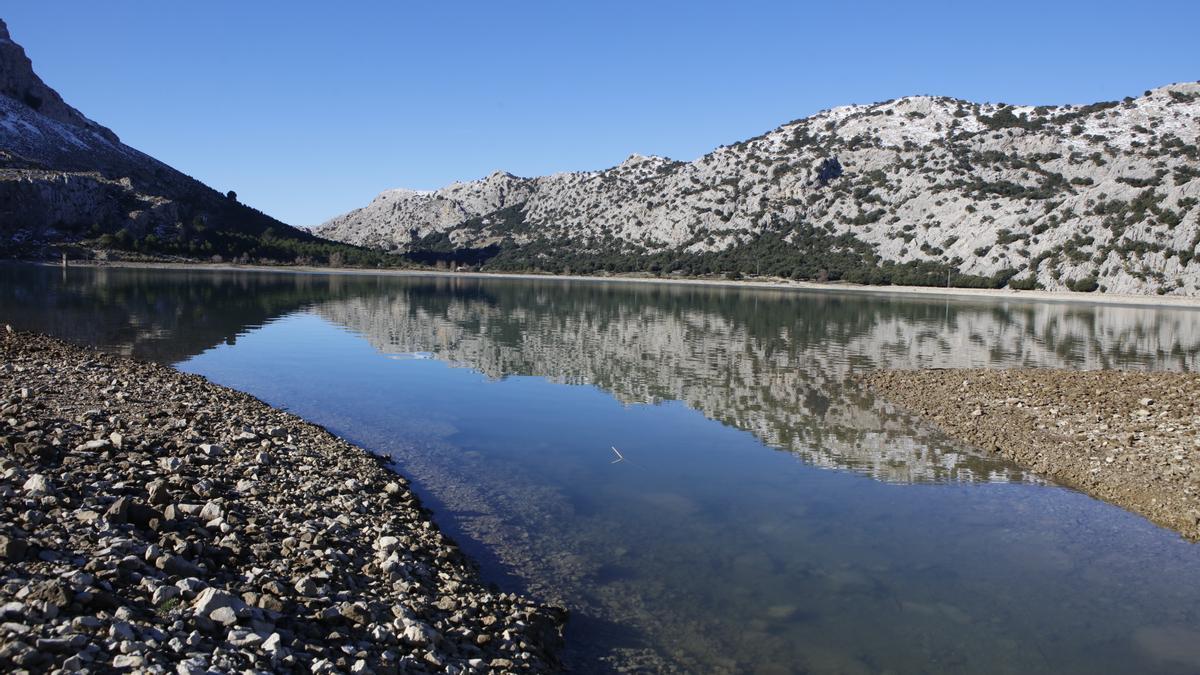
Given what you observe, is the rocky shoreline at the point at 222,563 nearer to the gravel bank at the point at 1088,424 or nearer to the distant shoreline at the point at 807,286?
the gravel bank at the point at 1088,424

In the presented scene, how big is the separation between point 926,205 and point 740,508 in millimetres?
132484

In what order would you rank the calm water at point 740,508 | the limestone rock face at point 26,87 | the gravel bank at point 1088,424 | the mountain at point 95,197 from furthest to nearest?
1. the limestone rock face at point 26,87
2. the mountain at point 95,197
3. the gravel bank at point 1088,424
4. the calm water at point 740,508

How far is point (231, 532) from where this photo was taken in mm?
8719

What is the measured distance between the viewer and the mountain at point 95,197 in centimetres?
10525

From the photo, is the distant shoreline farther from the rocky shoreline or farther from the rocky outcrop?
the rocky shoreline

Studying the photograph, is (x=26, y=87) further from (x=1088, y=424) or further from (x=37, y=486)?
(x=1088, y=424)

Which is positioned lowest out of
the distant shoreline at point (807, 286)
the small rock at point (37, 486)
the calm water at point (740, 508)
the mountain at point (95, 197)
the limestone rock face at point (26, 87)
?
the calm water at point (740, 508)

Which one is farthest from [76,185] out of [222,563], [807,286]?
[222,563]

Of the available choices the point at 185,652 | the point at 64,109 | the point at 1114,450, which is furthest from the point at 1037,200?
the point at 64,109

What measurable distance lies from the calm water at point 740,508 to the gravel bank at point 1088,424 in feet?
2.83

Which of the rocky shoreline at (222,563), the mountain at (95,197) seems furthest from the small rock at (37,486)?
the mountain at (95,197)

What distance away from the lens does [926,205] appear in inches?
5128

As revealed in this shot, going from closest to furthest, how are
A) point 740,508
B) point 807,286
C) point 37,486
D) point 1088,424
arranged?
1. point 37,486
2. point 740,508
3. point 1088,424
4. point 807,286

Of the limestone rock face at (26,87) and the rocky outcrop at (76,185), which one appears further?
the limestone rock face at (26,87)
